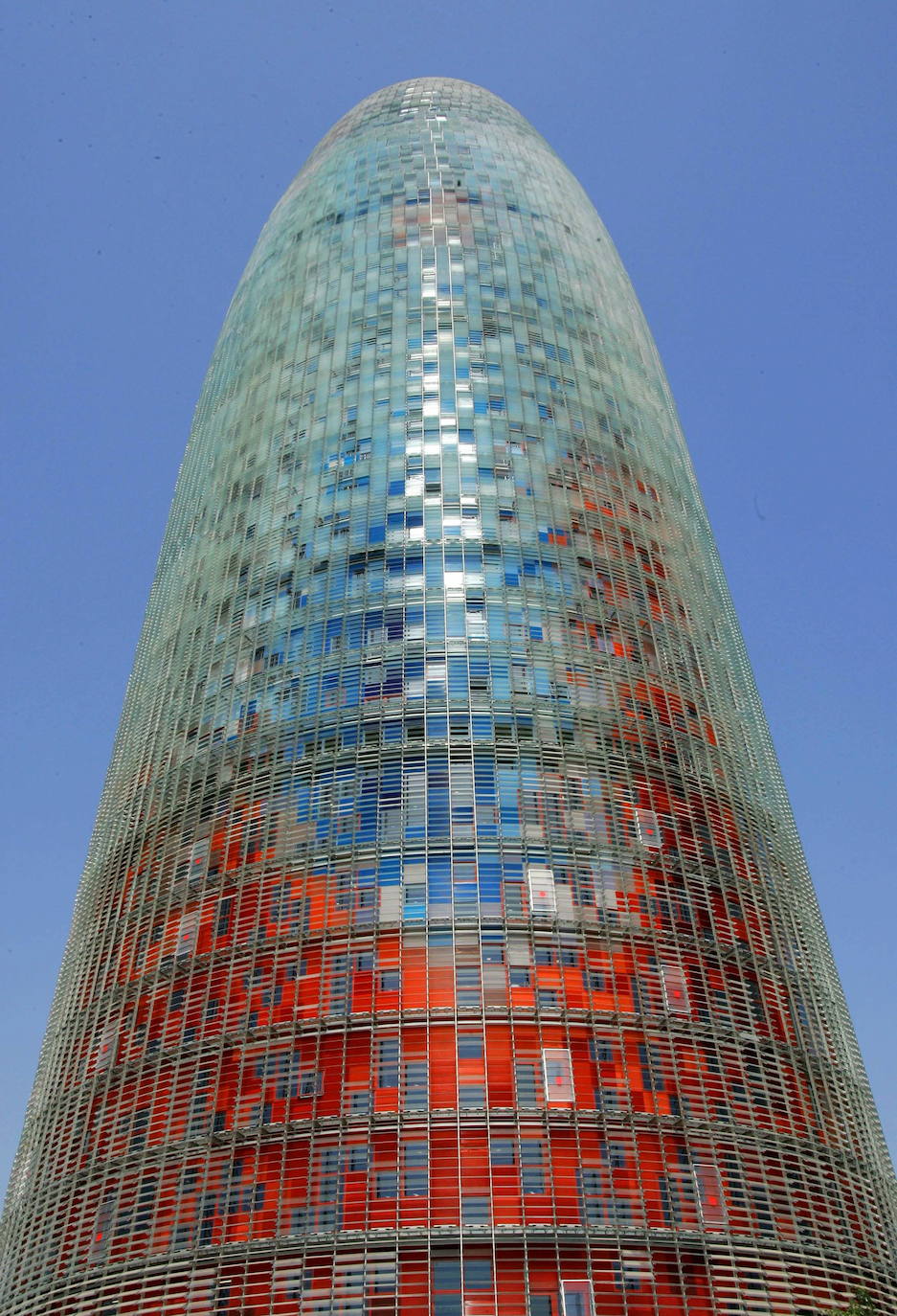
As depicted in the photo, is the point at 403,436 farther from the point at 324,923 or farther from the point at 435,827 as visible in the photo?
the point at 324,923

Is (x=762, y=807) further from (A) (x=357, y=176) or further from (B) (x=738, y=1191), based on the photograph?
(A) (x=357, y=176)

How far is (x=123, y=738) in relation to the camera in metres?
75.8

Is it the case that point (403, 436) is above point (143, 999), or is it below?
above

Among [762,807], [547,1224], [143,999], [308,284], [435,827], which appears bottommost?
[547,1224]

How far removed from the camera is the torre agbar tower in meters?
45.9

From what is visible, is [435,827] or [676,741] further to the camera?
[676,741]

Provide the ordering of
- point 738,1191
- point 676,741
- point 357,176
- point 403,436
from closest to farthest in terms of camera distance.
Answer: point 738,1191
point 676,741
point 403,436
point 357,176

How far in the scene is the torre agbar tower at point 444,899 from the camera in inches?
1809

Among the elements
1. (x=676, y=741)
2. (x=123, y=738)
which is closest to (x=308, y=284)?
(x=123, y=738)

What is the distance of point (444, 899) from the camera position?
54.0 metres

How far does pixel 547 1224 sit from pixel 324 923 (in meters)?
16.2

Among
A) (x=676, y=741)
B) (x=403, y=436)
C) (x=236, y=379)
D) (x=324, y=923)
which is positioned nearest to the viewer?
(x=324, y=923)

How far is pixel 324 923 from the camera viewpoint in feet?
178

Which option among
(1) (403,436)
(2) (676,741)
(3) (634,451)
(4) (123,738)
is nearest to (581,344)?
(3) (634,451)
